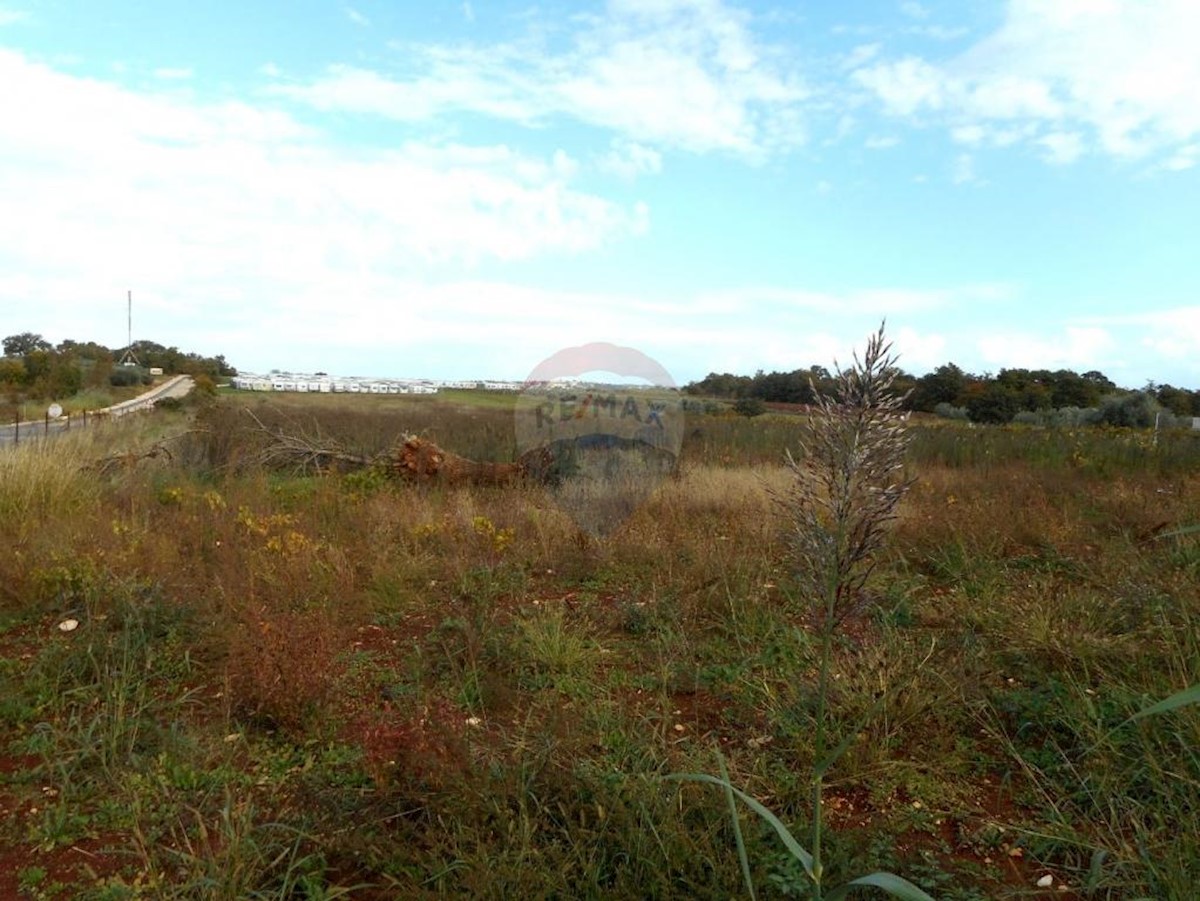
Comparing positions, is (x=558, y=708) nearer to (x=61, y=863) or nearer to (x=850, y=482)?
(x=61, y=863)

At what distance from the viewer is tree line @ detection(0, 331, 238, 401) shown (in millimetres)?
24766

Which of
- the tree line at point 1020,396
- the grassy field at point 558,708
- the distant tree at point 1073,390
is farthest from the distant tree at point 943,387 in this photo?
the grassy field at point 558,708

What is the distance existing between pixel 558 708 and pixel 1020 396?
75.4ft

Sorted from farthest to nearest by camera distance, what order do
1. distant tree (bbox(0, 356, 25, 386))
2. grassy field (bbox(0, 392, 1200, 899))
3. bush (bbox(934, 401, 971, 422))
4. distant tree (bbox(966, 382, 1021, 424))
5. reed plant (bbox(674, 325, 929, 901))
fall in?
distant tree (bbox(0, 356, 25, 386))
bush (bbox(934, 401, 971, 422))
distant tree (bbox(966, 382, 1021, 424))
grassy field (bbox(0, 392, 1200, 899))
reed plant (bbox(674, 325, 929, 901))

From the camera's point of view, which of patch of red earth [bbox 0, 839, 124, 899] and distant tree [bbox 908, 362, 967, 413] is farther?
distant tree [bbox 908, 362, 967, 413]

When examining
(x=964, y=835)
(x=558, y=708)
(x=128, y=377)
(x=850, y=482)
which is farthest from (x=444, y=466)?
(x=128, y=377)

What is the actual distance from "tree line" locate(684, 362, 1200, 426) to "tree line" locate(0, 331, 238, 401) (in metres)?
17.1

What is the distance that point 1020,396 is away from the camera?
22391 mm

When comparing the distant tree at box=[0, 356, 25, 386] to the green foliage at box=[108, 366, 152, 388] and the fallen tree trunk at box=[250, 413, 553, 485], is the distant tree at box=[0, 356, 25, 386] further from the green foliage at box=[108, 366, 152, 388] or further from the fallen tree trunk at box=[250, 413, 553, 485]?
the fallen tree trunk at box=[250, 413, 553, 485]

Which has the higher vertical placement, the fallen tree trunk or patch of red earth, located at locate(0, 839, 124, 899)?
the fallen tree trunk

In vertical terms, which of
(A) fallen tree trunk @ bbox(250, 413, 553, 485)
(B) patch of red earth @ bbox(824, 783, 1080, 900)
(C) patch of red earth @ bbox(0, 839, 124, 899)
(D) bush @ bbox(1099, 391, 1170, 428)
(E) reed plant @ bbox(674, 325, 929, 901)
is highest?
(D) bush @ bbox(1099, 391, 1170, 428)

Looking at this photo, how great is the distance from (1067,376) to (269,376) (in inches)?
1000

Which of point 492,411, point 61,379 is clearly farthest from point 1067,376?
point 61,379

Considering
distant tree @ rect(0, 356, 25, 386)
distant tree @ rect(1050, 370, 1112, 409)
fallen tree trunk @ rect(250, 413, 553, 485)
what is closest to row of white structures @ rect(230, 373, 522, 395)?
distant tree @ rect(0, 356, 25, 386)
